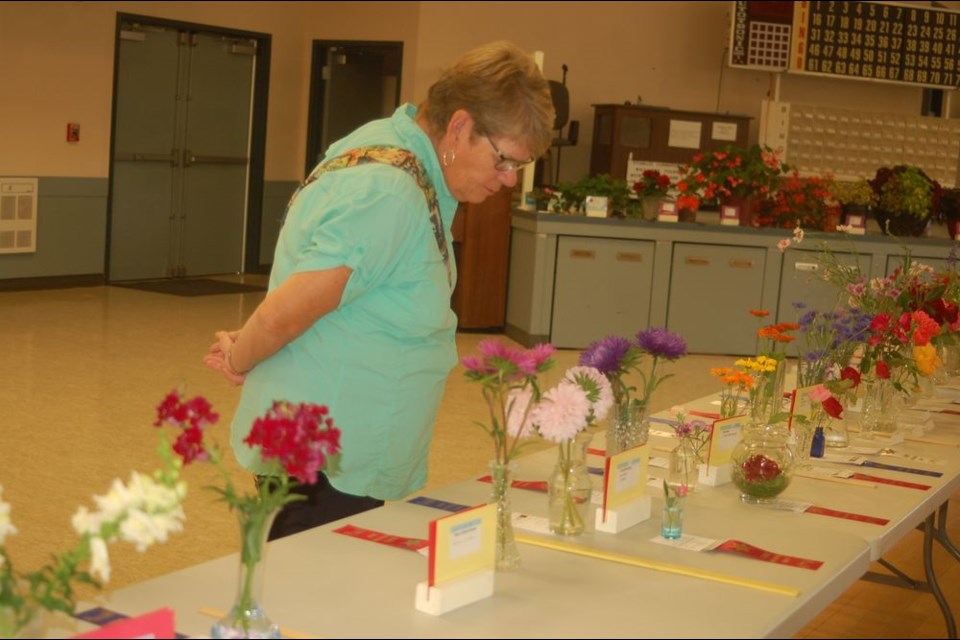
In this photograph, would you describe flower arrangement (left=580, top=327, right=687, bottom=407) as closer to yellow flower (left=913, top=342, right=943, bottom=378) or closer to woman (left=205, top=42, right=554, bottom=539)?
woman (left=205, top=42, right=554, bottom=539)

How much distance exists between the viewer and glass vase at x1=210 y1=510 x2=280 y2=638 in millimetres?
1486

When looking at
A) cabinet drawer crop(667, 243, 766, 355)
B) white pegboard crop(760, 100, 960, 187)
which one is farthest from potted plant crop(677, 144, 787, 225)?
white pegboard crop(760, 100, 960, 187)

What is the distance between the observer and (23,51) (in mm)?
9766

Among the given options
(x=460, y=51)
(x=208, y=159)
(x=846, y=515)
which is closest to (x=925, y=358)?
(x=846, y=515)

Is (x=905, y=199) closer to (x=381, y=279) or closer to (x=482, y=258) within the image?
(x=482, y=258)

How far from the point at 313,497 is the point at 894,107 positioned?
12150mm

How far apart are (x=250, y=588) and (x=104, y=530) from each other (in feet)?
0.92

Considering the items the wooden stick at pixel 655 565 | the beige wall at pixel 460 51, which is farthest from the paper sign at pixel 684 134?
the wooden stick at pixel 655 565

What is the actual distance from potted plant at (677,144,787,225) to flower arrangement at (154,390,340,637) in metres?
7.73

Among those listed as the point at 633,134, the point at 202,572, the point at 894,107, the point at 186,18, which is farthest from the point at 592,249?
the point at 202,572

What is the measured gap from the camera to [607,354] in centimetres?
237

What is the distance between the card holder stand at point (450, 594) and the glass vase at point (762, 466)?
0.90 meters

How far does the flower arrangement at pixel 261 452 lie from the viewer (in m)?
1.42

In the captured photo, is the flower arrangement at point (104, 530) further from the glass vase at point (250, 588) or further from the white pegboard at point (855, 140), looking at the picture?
the white pegboard at point (855, 140)
